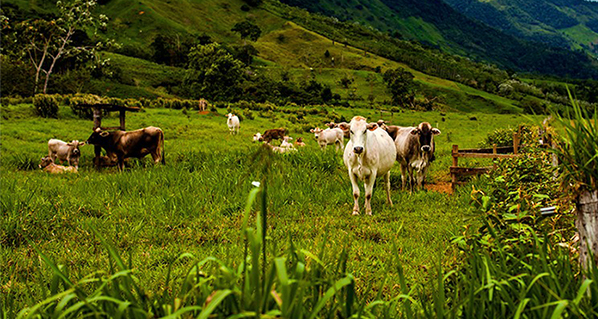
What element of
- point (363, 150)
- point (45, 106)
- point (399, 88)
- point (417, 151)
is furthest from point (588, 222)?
point (399, 88)

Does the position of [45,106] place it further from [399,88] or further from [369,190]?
[399,88]

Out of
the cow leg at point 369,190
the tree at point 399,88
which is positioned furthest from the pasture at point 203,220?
the tree at point 399,88

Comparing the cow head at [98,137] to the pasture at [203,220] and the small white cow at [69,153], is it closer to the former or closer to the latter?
the small white cow at [69,153]

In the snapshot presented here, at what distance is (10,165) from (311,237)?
12.6 meters

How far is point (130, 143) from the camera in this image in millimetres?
14039

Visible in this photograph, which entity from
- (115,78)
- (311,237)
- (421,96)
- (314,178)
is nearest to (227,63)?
(115,78)

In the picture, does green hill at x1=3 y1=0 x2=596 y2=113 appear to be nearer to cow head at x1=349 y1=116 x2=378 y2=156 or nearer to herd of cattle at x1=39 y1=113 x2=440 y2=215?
herd of cattle at x1=39 y1=113 x2=440 y2=215

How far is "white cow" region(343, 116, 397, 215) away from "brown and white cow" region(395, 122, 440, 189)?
7.76 ft

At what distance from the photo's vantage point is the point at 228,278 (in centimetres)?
180

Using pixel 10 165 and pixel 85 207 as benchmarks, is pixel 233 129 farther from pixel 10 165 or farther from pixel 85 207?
pixel 85 207

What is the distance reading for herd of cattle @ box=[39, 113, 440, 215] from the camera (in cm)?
891

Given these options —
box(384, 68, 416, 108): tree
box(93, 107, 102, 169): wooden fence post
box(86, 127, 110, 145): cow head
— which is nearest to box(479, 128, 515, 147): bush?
box(86, 127, 110, 145): cow head

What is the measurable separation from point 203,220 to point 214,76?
2237 inches

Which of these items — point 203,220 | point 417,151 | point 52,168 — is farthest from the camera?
point 52,168
